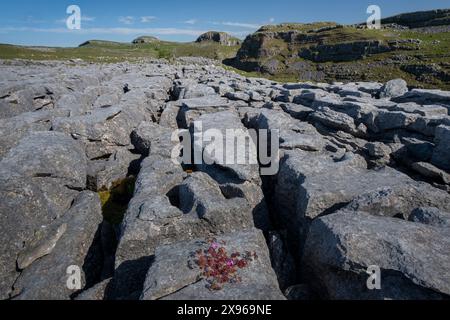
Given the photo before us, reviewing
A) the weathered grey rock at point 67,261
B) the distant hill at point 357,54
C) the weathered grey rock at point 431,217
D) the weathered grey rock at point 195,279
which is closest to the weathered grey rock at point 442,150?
the weathered grey rock at point 431,217

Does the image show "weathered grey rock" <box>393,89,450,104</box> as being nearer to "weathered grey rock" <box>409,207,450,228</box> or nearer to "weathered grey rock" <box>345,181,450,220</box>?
"weathered grey rock" <box>345,181,450,220</box>

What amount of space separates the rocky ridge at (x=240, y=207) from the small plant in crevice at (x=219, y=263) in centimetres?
18

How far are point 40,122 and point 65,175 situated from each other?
22.8ft

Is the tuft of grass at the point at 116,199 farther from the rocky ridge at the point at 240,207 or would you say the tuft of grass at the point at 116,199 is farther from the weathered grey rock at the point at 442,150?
the weathered grey rock at the point at 442,150

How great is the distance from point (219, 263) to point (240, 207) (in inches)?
134

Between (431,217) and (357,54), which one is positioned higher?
(357,54)

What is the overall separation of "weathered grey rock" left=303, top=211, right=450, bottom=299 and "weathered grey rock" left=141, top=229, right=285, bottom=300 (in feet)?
5.10

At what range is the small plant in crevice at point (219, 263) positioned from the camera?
814 cm

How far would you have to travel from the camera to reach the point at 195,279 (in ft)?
27.0

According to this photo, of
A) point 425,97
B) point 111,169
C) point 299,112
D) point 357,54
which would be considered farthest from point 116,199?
point 357,54

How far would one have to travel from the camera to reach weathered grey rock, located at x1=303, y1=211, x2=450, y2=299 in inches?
300

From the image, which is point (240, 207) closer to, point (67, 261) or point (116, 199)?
point (67, 261)

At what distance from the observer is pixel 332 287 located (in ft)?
28.6

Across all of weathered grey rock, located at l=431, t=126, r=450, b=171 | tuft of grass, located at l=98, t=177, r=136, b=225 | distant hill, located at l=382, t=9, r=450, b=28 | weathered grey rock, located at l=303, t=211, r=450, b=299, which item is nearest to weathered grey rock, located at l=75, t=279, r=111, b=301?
tuft of grass, located at l=98, t=177, r=136, b=225
